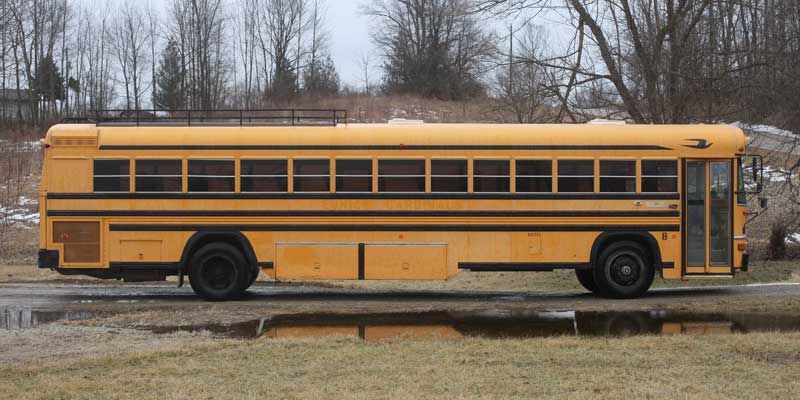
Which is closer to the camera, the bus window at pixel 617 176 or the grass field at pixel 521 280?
the bus window at pixel 617 176

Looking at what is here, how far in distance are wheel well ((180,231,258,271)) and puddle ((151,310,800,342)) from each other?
2.15 meters

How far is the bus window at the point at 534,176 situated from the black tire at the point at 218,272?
4960 millimetres

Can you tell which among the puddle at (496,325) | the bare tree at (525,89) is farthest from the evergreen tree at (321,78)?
the puddle at (496,325)

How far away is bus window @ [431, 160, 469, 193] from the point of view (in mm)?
15133

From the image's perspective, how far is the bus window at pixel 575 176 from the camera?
1519 cm

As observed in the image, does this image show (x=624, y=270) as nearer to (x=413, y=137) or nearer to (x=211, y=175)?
(x=413, y=137)

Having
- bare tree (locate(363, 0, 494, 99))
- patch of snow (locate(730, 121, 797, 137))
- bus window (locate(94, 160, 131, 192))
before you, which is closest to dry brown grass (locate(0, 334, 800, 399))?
bus window (locate(94, 160, 131, 192))

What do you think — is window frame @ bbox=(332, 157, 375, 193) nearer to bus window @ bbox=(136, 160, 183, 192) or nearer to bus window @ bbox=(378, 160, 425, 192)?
bus window @ bbox=(378, 160, 425, 192)

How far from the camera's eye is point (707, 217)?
15383mm

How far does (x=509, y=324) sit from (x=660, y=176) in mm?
4661

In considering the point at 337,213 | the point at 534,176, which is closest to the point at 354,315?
the point at 337,213

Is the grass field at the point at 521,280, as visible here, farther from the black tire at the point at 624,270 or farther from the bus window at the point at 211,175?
the bus window at the point at 211,175

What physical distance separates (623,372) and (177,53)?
51.5 meters

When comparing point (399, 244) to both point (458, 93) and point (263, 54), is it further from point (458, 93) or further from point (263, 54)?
point (263, 54)
